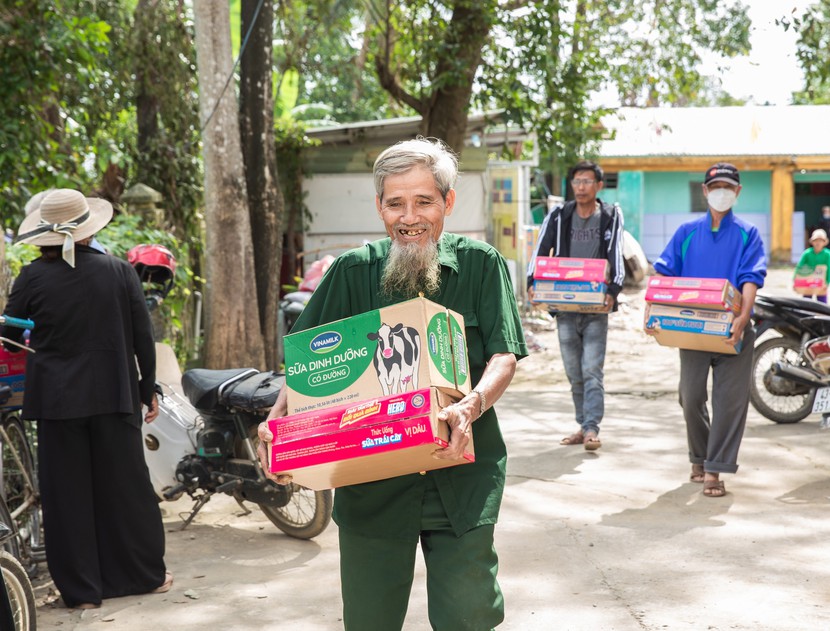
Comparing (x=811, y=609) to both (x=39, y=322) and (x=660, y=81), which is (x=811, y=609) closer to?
(x=39, y=322)

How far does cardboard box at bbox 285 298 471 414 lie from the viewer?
266 centimetres

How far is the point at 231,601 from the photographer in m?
4.81

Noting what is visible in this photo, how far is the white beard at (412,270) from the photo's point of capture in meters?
2.92

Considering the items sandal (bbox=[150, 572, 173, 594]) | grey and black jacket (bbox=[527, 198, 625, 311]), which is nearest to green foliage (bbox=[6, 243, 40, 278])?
sandal (bbox=[150, 572, 173, 594])

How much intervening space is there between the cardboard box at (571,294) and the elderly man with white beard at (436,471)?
14.7 feet

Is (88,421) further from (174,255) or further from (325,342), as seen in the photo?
(174,255)

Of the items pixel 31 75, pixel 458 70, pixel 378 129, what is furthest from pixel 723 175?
pixel 378 129

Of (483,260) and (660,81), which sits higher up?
(660,81)

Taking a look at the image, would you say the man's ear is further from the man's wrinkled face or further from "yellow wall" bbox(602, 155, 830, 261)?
"yellow wall" bbox(602, 155, 830, 261)

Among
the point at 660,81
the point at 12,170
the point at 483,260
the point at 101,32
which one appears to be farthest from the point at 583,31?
the point at 483,260

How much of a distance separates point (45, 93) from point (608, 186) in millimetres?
24145

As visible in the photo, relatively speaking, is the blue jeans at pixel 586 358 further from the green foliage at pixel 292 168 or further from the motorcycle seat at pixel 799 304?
the green foliage at pixel 292 168

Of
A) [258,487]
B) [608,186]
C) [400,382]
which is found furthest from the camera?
[608,186]

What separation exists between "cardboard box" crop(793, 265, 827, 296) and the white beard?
45.4 feet
